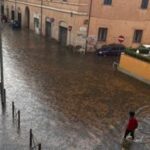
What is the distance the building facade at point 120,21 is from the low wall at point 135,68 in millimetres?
8675

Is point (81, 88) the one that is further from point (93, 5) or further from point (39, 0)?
point (39, 0)

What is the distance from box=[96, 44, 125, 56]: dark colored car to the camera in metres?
32.6

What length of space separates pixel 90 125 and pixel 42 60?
14.5 metres

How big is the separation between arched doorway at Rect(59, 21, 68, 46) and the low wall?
1183cm

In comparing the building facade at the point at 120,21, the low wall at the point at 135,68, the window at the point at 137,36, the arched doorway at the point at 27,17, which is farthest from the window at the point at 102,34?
the arched doorway at the point at 27,17

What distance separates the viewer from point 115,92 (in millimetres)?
21156

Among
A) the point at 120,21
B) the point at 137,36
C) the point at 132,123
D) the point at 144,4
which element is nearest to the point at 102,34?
the point at 120,21

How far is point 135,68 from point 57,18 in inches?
655

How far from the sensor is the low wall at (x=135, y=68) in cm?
2362

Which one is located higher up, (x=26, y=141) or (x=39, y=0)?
(x=39, y=0)

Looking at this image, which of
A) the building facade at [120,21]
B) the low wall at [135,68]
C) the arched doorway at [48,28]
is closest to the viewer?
the low wall at [135,68]

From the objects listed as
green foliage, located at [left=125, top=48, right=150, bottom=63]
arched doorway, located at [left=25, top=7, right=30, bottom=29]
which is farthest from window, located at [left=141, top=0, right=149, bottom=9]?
arched doorway, located at [left=25, top=7, right=30, bottom=29]

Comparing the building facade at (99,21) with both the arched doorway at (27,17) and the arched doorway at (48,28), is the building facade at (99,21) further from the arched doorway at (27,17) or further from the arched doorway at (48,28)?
the arched doorway at (27,17)

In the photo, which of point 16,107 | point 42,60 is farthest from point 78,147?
point 42,60
